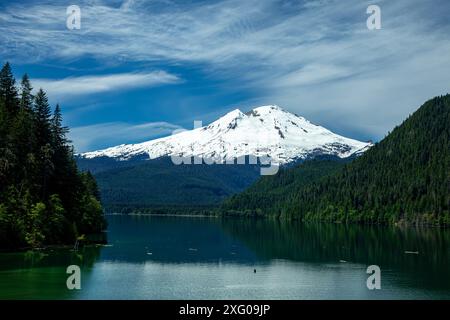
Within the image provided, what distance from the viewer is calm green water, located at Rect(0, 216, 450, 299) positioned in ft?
202

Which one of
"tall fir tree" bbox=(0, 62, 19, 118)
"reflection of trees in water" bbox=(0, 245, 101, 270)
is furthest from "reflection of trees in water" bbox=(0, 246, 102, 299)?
"tall fir tree" bbox=(0, 62, 19, 118)

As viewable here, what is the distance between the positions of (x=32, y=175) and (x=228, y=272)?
40.1 meters

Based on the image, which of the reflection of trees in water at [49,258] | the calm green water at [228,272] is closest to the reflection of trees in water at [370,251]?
Answer: the calm green water at [228,272]

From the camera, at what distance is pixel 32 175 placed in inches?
3883

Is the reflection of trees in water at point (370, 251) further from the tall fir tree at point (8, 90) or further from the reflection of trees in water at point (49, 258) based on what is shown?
the tall fir tree at point (8, 90)

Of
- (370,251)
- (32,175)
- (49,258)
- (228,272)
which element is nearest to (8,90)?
(32,175)

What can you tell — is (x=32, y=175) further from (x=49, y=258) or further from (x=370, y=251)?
(x=370, y=251)

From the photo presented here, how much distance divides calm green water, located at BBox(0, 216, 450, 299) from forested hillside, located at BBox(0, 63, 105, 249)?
19.8 ft

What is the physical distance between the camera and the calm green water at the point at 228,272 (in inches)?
2426

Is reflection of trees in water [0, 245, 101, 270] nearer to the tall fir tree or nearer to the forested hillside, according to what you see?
the forested hillside

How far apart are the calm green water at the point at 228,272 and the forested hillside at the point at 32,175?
602 centimetres

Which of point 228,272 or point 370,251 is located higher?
point 370,251

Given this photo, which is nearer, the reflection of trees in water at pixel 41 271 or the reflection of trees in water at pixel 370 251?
the reflection of trees in water at pixel 41 271
